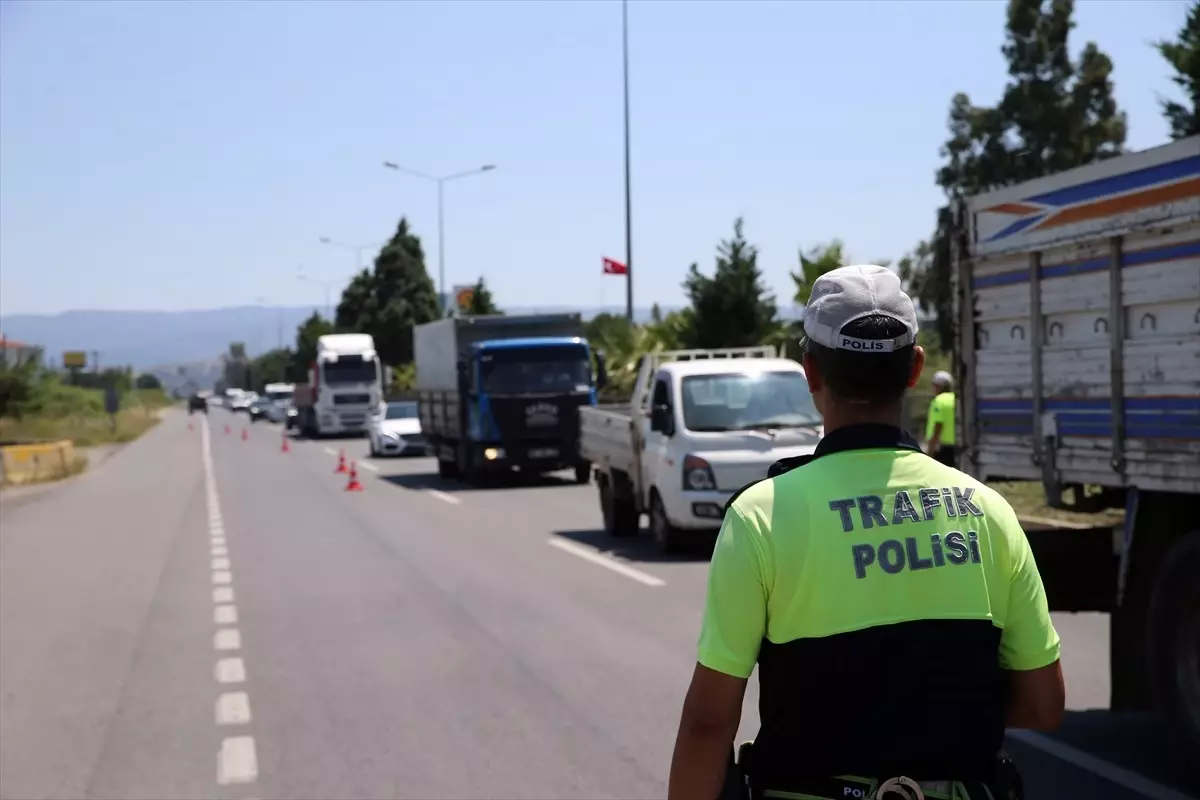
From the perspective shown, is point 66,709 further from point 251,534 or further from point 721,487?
point 251,534

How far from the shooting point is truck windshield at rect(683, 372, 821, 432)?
16.0 meters

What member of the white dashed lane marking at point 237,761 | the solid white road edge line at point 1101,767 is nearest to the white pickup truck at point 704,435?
the solid white road edge line at point 1101,767

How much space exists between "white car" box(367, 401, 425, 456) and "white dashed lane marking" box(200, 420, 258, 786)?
72.2 ft

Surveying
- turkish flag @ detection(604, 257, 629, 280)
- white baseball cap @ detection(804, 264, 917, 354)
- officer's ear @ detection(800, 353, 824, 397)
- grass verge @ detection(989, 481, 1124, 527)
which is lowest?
grass verge @ detection(989, 481, 1124, 527)

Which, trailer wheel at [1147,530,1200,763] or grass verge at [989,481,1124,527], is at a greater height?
grass verge at [989,481,1124,527]

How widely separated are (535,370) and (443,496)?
Answer: 10.3 ft

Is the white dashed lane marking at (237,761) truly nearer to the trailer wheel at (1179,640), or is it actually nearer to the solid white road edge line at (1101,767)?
the solid white road edge line at (1101,767)

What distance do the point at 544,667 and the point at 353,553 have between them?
25.5 feet

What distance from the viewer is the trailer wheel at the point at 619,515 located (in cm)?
1792

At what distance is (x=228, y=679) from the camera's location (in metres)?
9.74

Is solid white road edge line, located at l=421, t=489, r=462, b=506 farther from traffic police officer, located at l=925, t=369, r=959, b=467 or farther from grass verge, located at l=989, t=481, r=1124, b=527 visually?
grass verge, located at l=989, t=481, r=1124, b=527

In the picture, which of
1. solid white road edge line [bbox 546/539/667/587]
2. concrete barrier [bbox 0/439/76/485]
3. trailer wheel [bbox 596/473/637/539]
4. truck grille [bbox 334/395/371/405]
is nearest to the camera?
solid white road edge line [bbox 546/539/667/587]

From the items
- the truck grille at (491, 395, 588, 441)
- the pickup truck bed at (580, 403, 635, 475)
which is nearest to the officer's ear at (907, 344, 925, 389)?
the pickup truck bed at (580, 403, 635, 475)

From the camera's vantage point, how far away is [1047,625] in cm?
282
